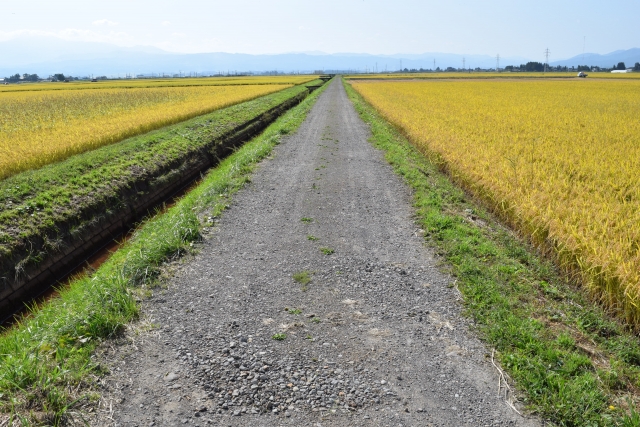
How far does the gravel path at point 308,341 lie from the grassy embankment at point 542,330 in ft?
0.98

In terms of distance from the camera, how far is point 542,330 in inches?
203

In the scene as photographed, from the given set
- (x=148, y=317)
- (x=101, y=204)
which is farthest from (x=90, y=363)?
(x=101, y=204)

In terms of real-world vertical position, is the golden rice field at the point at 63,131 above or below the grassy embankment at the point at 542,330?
above

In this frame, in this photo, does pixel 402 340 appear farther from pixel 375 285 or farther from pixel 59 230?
pixel 59 230

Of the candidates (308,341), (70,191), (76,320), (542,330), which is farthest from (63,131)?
(542,330)

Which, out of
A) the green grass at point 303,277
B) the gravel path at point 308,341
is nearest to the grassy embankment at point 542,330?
the gravel path at point 308,341

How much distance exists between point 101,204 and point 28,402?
312 inches

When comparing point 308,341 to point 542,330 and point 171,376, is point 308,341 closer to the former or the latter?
point 171,376

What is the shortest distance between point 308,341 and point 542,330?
9.13ft

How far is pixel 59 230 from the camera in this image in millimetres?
9414

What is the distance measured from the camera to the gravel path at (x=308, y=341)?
4121mm

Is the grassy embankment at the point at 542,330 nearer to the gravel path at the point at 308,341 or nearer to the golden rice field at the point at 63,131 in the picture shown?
the gravel path at the point at 308,341

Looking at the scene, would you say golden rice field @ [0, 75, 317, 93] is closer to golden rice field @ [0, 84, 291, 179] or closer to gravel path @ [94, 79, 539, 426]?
golden rice field @ [0, 84, 291, 179]

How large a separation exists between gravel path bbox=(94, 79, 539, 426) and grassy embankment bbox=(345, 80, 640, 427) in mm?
298
